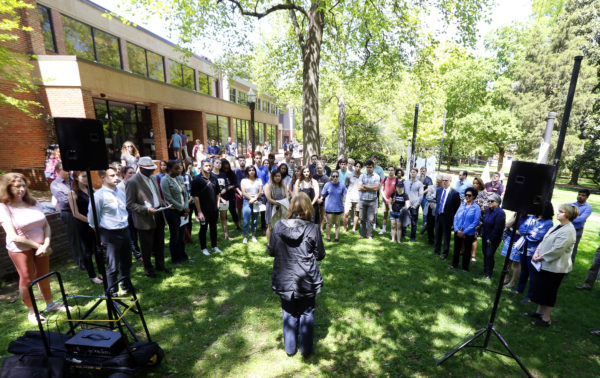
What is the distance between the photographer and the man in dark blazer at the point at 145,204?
466 centimetres

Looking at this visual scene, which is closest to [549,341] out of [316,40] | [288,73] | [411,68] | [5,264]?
[5,264]

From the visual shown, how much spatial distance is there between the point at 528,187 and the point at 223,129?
25.0 m

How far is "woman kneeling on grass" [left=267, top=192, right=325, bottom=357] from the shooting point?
10.2ft

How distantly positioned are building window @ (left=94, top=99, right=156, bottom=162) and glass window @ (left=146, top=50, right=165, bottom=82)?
217cm

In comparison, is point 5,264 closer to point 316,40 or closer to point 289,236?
point 289,236

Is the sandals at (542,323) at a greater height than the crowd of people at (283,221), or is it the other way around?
the crowd of people at (283,221)

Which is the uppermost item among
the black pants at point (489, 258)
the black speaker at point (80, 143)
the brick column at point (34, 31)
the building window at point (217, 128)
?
the brick column at point (34, 31)

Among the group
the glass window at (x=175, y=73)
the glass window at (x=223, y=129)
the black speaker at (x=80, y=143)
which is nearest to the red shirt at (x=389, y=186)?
the black speaker at (x=80, y=143)

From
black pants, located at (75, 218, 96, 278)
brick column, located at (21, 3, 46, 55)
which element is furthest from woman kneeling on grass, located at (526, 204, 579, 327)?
brick column, located at (21, 3, 46, 55)

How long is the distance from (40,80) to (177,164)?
1052cm

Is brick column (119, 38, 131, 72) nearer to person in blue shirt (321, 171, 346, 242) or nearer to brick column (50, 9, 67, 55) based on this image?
brick column (50, 9, 67, 55)

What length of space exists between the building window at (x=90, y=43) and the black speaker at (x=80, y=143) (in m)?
12.6

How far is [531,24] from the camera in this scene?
28531 mm

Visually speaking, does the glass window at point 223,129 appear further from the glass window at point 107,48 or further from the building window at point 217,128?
the glass window at point 107,48
